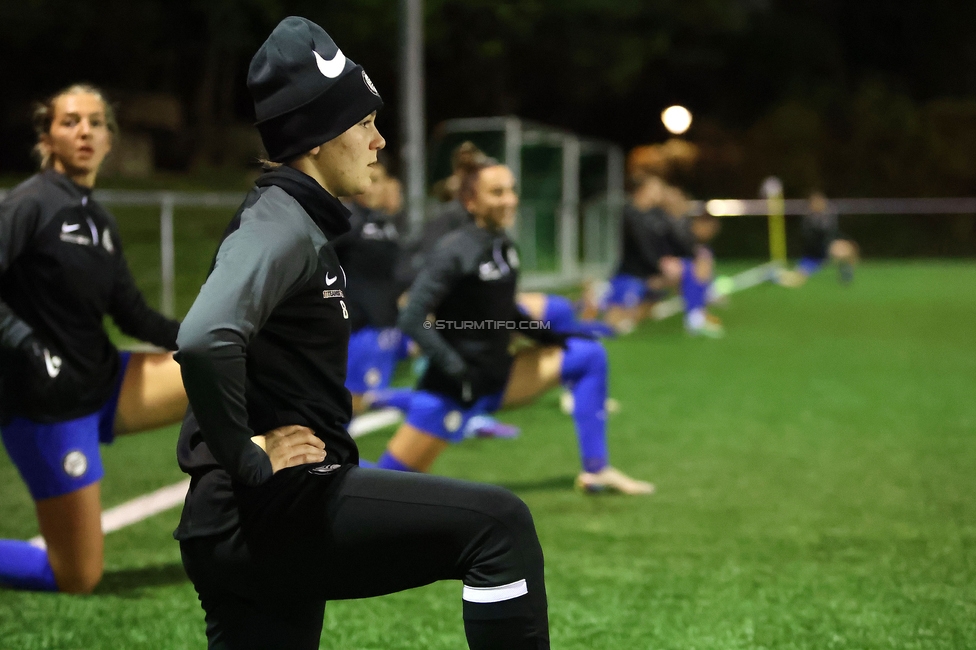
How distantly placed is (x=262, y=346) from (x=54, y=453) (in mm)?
2326

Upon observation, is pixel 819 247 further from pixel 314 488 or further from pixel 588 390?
pixel 314 488

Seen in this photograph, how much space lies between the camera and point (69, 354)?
4.58m

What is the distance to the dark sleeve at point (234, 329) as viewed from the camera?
2.35 meters

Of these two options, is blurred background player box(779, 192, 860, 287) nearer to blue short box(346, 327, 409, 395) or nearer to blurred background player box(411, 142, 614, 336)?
blurred background player box(411, 142, 614, 336)

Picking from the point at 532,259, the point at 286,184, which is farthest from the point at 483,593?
the point at 532,259

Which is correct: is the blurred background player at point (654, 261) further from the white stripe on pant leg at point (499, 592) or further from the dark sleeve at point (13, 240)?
the white stripe on pant leg at point (499, 592)

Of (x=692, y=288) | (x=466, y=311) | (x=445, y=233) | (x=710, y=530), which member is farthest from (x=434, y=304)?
(x=692, y=288)

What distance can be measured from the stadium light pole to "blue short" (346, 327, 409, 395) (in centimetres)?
334

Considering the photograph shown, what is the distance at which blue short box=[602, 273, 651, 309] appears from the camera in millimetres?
14930

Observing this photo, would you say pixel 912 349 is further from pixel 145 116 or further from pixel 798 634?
pixel 145 116

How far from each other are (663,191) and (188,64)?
73.2 ft

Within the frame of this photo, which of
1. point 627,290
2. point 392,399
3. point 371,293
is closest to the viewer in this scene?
point 392,399

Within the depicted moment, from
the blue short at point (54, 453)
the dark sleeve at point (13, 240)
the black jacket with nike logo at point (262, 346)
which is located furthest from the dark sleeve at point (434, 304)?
the black jacket with nike logo at point (262, 346)

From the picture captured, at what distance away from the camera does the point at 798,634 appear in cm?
431
